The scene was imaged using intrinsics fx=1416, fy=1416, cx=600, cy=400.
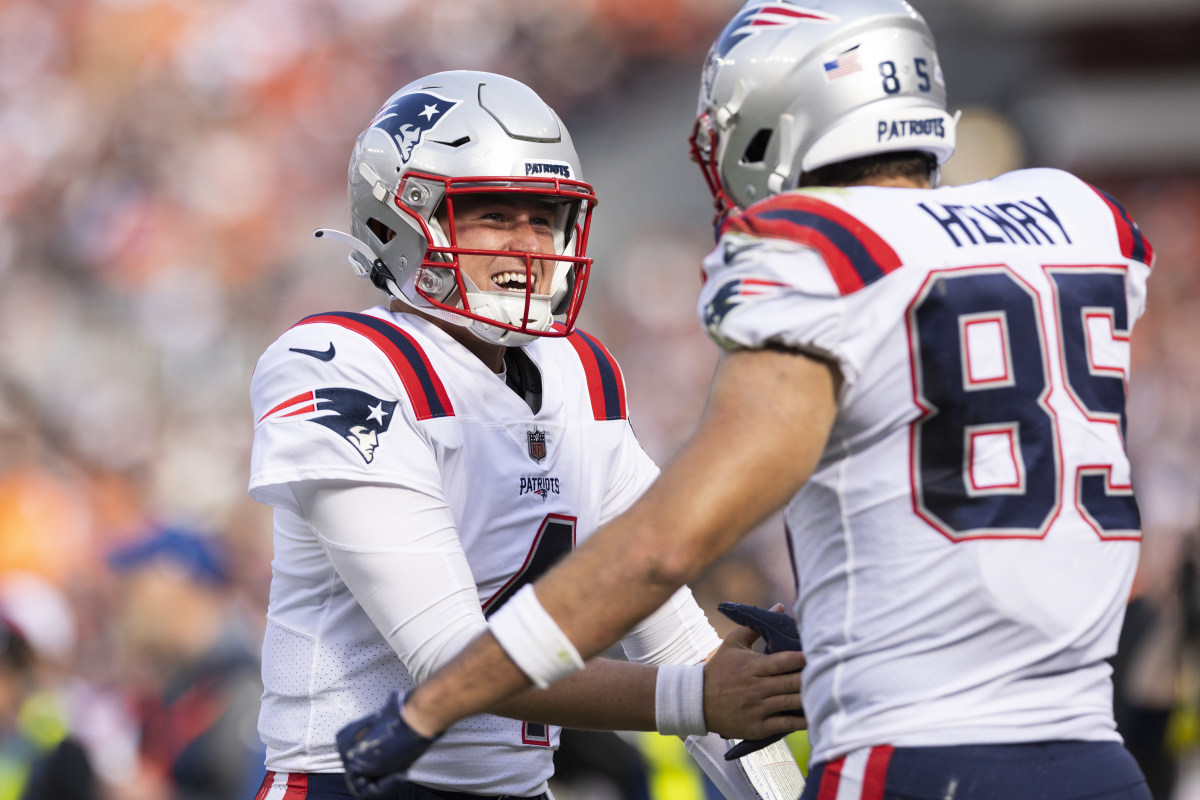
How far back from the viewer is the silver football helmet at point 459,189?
2684 millimetres

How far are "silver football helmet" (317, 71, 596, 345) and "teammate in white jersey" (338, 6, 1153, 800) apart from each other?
2.71 feet

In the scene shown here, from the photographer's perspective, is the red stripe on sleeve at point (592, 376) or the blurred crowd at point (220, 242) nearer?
the red stripe on sleeve at point (592, 376)

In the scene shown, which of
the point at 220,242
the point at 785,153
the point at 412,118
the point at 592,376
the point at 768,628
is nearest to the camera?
the point at 785,153

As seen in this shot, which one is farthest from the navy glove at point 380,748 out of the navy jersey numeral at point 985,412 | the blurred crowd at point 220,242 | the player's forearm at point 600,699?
the blurred crowd at point 220,242

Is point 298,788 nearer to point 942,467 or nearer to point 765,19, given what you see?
point 942,467

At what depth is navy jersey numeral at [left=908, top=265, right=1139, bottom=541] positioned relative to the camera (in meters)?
1.84

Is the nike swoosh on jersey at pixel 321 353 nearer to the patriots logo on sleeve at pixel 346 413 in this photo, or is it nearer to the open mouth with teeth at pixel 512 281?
the patriots logo on sleeve at pixel 346 413

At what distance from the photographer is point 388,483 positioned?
231 cm

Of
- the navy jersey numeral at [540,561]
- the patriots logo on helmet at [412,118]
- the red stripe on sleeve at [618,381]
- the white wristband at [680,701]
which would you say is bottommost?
the white wristband at [680,701]

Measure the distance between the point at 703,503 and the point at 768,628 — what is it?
24.0 inches

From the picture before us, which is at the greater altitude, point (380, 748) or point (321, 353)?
→ point (321, 353)

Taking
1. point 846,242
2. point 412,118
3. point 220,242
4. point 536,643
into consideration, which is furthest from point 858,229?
point 220,242

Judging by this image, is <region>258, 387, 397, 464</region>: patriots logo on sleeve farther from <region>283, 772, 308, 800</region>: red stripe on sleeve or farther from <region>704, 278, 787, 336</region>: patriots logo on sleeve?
<region>704, 278, 787, 336</region>: patriots logo on sleeve

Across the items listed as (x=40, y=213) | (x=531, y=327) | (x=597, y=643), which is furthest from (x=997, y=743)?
(x=40, y=213)
